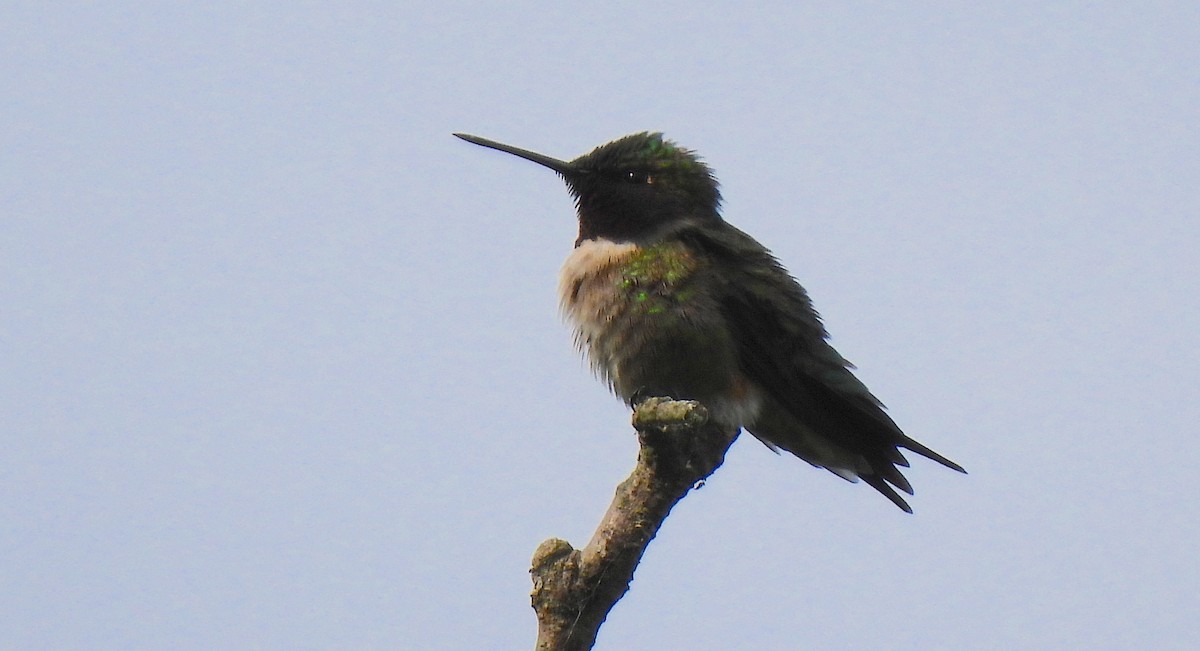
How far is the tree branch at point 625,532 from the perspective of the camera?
410cm

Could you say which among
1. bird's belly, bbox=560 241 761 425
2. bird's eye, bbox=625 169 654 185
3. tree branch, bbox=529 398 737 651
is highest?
bird's eye, bbox=625 169 654 185

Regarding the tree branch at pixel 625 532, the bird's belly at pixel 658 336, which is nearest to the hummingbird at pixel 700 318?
the bird's belly at pixel 658 336

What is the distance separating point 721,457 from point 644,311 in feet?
3.09

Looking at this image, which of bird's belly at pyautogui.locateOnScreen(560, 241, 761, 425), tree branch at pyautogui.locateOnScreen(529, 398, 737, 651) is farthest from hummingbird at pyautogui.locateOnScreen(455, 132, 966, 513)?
tree branch at pyautogui.locateOnScreen(529, 398, 737, 651)

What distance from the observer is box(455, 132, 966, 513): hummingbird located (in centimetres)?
571

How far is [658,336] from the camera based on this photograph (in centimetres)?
563

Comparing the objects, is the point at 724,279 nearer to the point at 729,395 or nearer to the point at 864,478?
the point at 729,395

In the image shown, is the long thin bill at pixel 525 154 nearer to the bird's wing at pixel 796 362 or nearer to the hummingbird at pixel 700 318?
the hummingbird at pixel 700 318

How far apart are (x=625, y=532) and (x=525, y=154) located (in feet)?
10.1

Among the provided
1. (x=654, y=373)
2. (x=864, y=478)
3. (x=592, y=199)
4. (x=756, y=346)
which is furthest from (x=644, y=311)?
(x=864, y=478)

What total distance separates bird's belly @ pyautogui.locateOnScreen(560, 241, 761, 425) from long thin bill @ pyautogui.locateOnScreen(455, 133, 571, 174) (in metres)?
0.89

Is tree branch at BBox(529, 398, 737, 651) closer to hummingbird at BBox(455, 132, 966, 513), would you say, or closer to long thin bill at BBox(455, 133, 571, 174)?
hummingbird at BBox(455, 132, 966, 513)

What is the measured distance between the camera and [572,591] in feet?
13.5

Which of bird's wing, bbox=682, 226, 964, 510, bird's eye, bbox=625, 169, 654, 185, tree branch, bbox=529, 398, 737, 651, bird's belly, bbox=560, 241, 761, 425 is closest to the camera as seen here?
tree branch, bbox=529, 398, 737, 651
